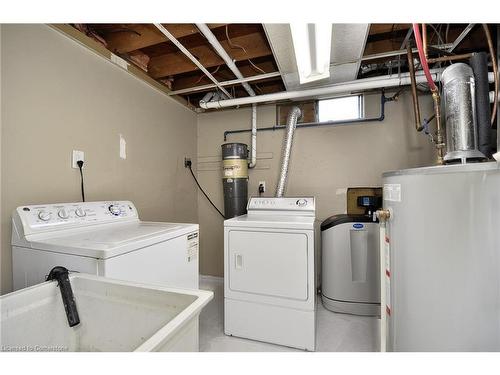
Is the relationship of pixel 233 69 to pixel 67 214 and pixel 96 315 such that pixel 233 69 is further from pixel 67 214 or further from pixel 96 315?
pixel 96 315

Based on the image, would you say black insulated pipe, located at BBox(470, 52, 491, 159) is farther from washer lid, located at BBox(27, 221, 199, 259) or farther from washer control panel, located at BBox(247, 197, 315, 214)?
washer lid, located at BBox(27, 221, 199, 259)

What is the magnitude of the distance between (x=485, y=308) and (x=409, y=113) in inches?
78.2

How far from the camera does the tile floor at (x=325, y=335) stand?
5.56 feet

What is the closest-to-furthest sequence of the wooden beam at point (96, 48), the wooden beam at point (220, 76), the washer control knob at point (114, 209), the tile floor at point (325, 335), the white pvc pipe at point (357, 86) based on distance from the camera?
the wooden beam at point (96, 48)
the washer control knob at point (114, 209)
the tile floor at point (325, 335)
the white pvc pipe at point (357, 86)
the wooden beam at point (220, 76)

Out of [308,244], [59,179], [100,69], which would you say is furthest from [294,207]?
[100,69]

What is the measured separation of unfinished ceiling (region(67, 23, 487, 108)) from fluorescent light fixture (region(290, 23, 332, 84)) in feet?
0.47

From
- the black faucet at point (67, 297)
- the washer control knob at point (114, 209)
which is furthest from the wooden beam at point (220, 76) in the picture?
the black faucet at point (67, 297)

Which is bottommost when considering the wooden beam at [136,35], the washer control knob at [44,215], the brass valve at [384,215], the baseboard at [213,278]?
the baseboard at [213,278]

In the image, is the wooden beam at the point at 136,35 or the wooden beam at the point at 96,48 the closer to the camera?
the wooden beam at the point at 96,48

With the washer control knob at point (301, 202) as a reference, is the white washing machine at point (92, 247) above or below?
below

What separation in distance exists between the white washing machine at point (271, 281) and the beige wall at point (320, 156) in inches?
39.1

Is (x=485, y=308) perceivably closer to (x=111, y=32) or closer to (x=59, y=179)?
(x=59, y=179)

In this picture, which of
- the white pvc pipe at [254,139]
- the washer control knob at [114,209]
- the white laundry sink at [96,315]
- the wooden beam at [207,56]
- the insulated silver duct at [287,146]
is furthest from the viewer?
the white pvc pipe at [254,139]

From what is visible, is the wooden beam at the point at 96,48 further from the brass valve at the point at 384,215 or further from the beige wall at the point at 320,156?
the brass valve at the point at 384,215
